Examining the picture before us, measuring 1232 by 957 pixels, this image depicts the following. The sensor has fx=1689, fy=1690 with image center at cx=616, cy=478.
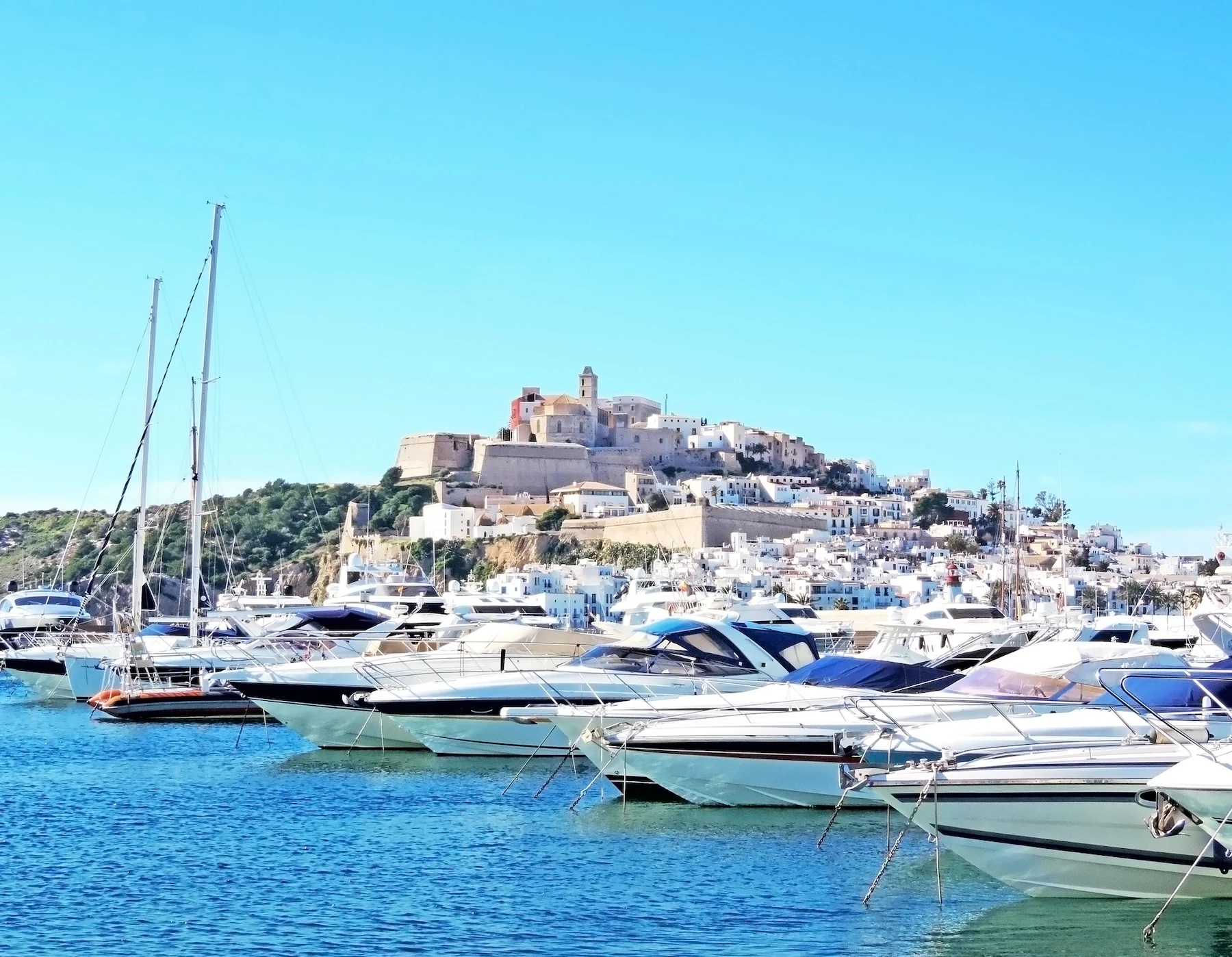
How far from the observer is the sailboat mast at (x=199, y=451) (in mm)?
28859

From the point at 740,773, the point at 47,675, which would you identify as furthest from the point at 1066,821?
the point at 47,675

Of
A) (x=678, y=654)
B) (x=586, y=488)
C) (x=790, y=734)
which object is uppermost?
(x=586, y=488)

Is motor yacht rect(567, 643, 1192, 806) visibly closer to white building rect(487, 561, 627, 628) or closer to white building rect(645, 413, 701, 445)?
white building rect(487, 561, 627, 628)

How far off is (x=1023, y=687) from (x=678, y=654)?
5195 millimetres

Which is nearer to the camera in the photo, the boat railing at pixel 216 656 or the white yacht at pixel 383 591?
the boat railing at pixel 216 656

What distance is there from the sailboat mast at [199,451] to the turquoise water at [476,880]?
31.0ft

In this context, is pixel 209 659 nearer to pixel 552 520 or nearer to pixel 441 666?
pixel 441 666

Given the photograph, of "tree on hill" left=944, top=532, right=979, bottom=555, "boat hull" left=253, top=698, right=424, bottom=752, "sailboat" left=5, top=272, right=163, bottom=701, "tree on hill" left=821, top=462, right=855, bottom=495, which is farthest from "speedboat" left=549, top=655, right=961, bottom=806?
"tree on hill" left=821, top=462, right=855, bottom=495

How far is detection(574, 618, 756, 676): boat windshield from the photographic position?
19.8 metres

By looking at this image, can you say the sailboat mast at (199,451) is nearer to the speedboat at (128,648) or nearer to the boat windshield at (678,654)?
the speedboat at (128,648)

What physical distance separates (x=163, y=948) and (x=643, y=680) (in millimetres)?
8781

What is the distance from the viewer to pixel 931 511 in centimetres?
13062

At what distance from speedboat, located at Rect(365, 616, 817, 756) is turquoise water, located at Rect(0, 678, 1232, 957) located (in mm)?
513

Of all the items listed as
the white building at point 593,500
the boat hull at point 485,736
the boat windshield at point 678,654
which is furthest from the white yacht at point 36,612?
the white building at point 593,500
